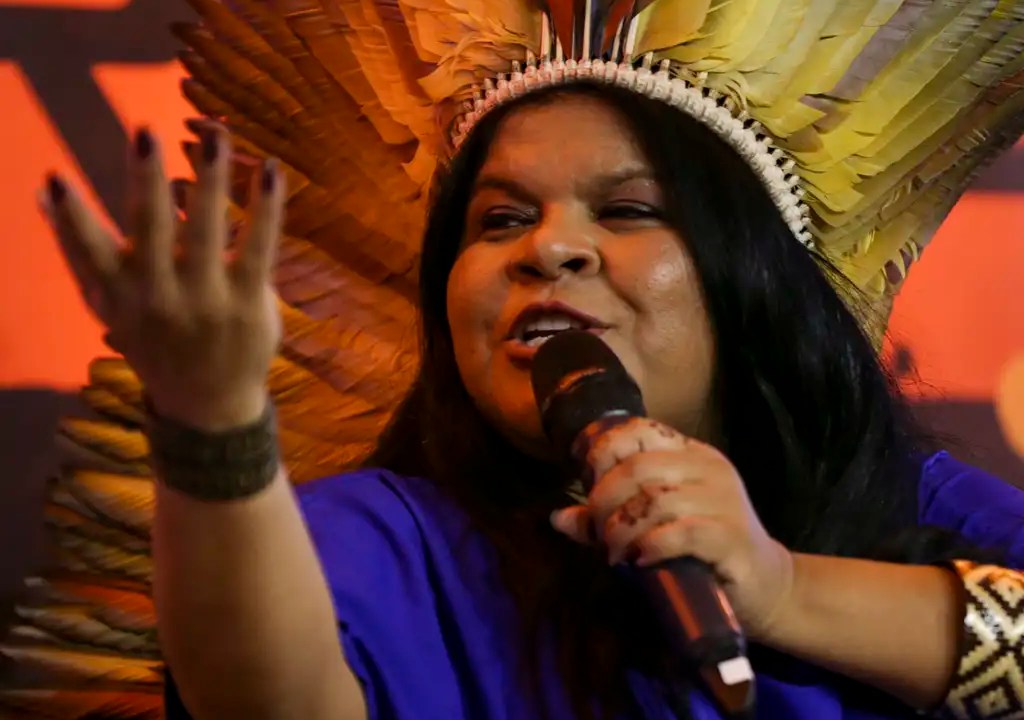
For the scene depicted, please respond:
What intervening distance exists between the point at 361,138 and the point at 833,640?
2.09 ft

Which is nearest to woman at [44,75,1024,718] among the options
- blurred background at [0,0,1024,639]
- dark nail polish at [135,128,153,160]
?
dark nail polish at [135,128,153,160]

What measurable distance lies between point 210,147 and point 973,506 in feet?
2.22

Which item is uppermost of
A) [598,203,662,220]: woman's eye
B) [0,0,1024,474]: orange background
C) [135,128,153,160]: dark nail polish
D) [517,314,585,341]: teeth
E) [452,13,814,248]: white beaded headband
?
[135,128,153,160]: dark nail polish

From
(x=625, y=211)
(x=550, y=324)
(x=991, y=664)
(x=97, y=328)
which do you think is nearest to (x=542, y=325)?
(x=550, y=324)

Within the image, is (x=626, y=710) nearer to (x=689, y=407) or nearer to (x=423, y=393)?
(x=689, y=407)

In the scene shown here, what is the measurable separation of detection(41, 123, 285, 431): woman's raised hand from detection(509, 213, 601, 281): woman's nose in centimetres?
33

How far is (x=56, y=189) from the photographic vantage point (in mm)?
451

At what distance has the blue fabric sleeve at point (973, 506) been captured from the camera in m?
0.85

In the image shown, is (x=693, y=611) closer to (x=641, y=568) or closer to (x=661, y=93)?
(x=641, y=568)

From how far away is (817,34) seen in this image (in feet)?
3.22

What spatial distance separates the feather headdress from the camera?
3.10 ft

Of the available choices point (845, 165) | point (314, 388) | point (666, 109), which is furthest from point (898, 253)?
point (314, 388)

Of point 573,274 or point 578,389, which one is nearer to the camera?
point 578,389

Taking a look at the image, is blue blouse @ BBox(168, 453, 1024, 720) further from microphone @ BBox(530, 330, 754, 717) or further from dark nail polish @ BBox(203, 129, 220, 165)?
dark nail polish @ BBox(203, 129, 220, 165)
